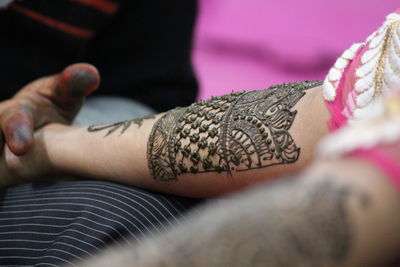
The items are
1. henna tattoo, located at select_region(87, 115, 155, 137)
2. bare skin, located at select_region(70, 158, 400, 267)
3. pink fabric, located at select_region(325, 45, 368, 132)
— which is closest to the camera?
bare skin, located at select_region(70, 158, 400, 267)

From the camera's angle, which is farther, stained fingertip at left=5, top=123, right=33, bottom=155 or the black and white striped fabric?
stained fingertip at left=5, top=123, right=33, bottom=155

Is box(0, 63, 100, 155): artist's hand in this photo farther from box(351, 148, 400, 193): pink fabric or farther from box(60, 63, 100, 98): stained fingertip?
box(351, 148, 400, 193): pink fabric

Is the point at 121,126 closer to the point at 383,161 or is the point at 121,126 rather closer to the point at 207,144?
the point at 207,144

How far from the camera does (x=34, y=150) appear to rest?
2.91 ft

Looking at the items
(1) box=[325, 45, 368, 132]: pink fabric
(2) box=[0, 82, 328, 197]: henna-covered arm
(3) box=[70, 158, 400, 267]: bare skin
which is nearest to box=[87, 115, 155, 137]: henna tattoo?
(2) box=[0, 82, 328, 197]: henna-covered arm

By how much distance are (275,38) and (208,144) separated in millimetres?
1182

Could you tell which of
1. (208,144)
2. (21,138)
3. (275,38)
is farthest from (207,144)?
(275,38)

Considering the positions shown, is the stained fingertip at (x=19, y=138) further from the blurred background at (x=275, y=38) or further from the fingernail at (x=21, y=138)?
the blurred background at (x=275, y=38)

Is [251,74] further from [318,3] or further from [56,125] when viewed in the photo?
[56,125]

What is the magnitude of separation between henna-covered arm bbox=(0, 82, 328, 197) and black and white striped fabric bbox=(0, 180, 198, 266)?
27mm

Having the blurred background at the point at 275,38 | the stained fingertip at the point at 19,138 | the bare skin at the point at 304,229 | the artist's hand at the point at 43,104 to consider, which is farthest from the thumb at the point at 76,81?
the blurred background at the point at 275,38

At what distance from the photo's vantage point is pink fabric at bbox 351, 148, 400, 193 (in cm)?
39

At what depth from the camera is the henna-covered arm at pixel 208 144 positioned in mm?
693

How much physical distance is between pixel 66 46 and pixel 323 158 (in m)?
0.81
